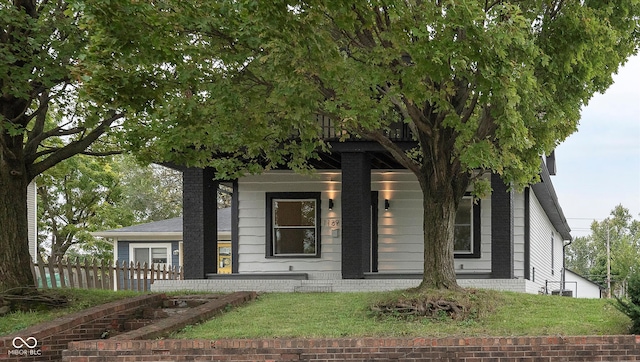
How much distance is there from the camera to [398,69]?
9570 mm

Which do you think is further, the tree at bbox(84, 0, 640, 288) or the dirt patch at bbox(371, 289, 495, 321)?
the dirt patch at bbox(371, 289, 495, 321)

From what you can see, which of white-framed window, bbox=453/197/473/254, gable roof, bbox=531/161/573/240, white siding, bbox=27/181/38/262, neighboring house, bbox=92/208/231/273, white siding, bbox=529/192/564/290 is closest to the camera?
white-framed window, bbox=453/197/473/254

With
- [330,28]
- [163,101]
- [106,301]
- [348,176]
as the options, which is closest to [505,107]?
[330,28]

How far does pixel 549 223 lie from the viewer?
2700 centimetres

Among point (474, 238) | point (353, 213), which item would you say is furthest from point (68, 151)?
point (474, 238)

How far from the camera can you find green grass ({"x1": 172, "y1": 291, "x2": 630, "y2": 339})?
31.5 feet

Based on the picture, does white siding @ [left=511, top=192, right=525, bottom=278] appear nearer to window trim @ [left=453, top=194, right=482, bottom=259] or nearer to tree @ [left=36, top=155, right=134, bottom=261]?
window trim @ [left=453, top=194, right=482, bottom=259]

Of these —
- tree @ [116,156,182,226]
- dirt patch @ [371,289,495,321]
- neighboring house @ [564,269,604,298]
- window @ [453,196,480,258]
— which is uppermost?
tree @ [116,156,182,226]

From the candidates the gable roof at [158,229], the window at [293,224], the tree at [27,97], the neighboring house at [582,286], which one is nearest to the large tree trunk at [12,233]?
the tree at [27,97]

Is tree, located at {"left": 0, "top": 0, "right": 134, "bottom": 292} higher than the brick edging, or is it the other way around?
tree, located at {"left": 0, "top": 0, "right": 134, "bottom": 292}

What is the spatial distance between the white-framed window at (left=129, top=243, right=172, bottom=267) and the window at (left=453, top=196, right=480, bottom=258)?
15.4 m

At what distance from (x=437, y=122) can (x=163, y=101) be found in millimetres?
4402

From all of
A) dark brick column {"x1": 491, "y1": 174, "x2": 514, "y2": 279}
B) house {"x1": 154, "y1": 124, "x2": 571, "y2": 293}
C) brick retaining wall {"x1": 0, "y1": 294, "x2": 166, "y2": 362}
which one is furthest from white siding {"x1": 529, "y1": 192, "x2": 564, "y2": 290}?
brick retaining wall {"x1": 0, "y1": 294, "x2": 166, "y2": 362}

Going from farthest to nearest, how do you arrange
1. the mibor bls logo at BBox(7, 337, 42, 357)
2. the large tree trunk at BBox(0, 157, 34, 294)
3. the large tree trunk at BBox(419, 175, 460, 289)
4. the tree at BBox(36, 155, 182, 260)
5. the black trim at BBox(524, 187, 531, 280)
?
the tree at BBox(36, 155, 182, 260)
the black trim at BBox(524, 187, 531, 280)
the large tree trunk at BBox(0, 157, 34, 294)
the large tree trunk at BBox(419, 175, 460, 289)
the mibor bls logo at BBox(7, 337, 42, 357)
